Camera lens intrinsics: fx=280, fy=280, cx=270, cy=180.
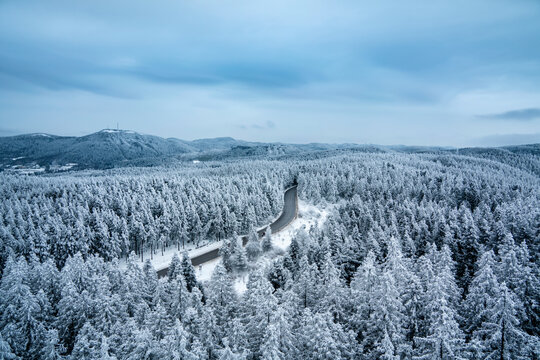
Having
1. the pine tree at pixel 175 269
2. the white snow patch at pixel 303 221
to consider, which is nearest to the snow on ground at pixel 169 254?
the white snow patch at pixel 303 221

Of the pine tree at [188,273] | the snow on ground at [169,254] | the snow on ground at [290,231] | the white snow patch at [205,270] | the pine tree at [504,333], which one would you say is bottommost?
the snow on ground at [169,254]

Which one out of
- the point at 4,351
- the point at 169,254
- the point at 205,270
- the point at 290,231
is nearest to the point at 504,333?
the point at 4,351

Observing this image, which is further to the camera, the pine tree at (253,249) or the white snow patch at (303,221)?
the white snow patch at (303,221)

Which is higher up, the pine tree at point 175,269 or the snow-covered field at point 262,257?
the pine tree at point 175,269

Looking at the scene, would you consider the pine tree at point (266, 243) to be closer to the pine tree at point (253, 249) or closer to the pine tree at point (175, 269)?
the pine tree at point (253, 249)

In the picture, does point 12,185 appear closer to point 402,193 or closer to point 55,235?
point 55,235

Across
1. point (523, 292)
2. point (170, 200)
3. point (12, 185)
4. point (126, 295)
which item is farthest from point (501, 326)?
point (12, 185)

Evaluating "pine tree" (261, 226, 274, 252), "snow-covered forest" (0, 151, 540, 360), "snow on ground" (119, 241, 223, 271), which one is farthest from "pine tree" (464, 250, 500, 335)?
"snow on ground" (119, 241, 223, 271)

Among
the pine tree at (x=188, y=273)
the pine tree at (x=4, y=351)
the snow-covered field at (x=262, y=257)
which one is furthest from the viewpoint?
the snow-covered field at (x=262, y=257)

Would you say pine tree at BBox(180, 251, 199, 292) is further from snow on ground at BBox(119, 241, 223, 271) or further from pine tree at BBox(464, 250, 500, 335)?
pine tree at BBox(464, 250, 500, 335)
